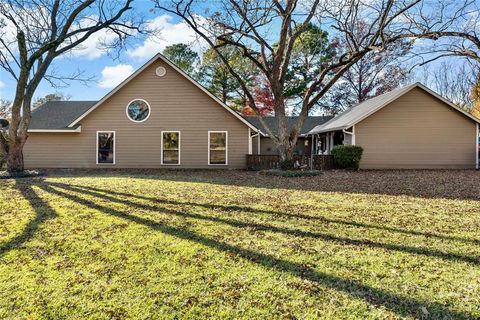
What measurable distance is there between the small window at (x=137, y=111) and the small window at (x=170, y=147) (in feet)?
4.14

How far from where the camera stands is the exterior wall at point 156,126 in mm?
16453

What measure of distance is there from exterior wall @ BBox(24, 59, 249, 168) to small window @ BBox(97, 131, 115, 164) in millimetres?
202

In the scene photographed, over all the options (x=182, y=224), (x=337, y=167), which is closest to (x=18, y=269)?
(x=182, y=224)

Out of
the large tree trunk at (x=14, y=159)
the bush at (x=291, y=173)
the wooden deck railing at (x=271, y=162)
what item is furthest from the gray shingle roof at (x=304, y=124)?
the large tree trunk at (x=14, y=159)

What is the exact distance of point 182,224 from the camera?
5.57 meters

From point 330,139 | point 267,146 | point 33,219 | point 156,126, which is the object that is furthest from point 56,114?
point 330,139

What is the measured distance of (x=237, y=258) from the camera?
4051 millimetres

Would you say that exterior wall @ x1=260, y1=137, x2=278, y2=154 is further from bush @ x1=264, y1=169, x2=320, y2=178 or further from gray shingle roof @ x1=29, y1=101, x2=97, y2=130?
gray shingle roof @ x1=29, y1=101, x2=97, y2=130

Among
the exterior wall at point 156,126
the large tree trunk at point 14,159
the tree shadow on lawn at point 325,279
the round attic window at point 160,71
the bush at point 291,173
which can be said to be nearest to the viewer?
the tree shadow on lawn at point 325,279

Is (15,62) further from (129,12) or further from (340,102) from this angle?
(340,102)

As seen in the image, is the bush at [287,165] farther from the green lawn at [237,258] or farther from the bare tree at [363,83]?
the bare tree at [363,83]

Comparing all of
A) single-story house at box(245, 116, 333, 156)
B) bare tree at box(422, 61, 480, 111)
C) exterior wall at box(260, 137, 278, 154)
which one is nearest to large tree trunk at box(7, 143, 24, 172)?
single-story house at box(245, 116, 333, 156)

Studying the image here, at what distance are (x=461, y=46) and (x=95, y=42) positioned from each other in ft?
48.1

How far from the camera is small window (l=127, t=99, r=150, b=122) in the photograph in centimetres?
1662
